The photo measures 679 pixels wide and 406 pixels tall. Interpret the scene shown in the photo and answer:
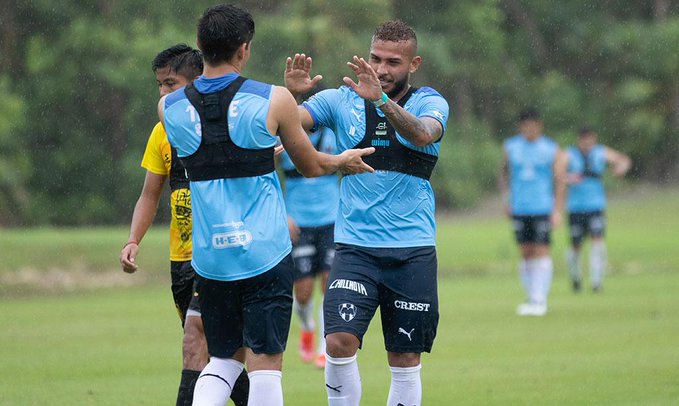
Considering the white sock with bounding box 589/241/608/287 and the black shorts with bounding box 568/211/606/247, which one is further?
the black shorts with bounding box 568/211/606/247

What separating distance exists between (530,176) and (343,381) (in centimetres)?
1098

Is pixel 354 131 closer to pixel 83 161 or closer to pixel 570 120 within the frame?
pixel 83 161

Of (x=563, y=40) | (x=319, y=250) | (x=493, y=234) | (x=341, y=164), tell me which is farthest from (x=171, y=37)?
(x=341, y=164)

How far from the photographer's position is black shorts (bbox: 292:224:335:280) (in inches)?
500

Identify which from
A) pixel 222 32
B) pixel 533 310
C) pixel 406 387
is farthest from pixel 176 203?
pixel 533 310

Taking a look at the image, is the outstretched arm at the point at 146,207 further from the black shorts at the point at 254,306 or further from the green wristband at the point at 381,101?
the green wristband at the point at 381,101

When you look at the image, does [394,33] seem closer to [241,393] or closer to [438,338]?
[241,393]

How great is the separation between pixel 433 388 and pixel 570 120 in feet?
148

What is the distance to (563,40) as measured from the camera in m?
57.9

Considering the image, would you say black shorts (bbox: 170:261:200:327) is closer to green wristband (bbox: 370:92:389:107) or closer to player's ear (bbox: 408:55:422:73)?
green wristband (bbox: 370:92:389:107)

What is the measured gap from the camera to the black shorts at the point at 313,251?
41.7ft

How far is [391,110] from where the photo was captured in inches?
283

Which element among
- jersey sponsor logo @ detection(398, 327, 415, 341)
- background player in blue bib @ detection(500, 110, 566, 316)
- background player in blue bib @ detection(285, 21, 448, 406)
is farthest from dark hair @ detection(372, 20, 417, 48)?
background player in blue bib @ detection(500, 110, 566, 316)

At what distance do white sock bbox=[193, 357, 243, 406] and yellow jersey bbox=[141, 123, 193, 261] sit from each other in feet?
4.60
